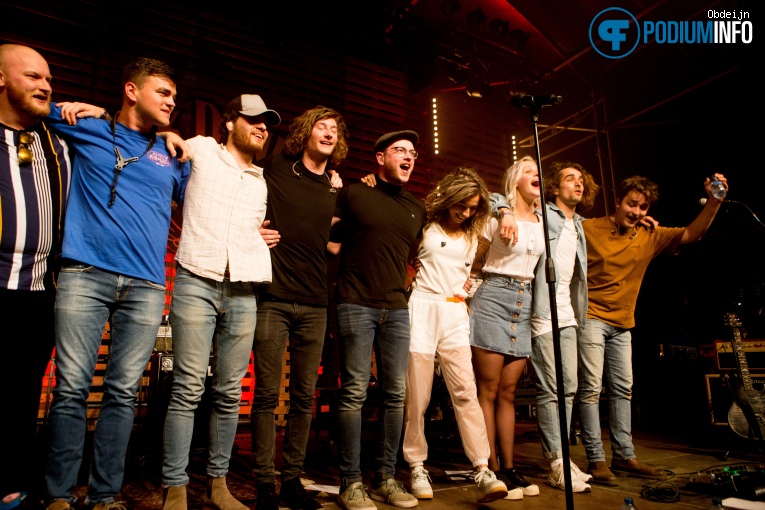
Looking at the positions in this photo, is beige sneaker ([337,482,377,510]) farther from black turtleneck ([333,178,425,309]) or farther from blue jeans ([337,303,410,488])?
black turtleneck ([333,178,425,309])

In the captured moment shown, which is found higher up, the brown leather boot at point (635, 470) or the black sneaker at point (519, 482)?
the black sneaker at point (519, 482)

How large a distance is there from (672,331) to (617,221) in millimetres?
4808

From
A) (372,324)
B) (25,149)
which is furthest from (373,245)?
(25,149)

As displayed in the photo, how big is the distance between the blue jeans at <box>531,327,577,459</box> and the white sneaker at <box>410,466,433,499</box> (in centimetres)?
87

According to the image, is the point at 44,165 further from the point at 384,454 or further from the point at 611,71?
the point at 611,71

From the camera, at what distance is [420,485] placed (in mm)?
2766

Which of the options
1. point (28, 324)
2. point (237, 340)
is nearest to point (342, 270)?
point (237, 340)

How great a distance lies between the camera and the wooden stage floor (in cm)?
276

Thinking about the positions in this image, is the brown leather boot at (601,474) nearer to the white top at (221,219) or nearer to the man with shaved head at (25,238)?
the white top at (221,219)

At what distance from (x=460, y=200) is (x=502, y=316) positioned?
0.80 m

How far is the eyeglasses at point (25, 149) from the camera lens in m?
2.13

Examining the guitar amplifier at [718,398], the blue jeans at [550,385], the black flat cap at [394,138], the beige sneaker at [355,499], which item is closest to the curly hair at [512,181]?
the black flat cap at [394,138]

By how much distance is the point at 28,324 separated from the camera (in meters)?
2.06

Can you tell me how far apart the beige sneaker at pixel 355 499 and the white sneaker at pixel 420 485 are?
35 centimetres
